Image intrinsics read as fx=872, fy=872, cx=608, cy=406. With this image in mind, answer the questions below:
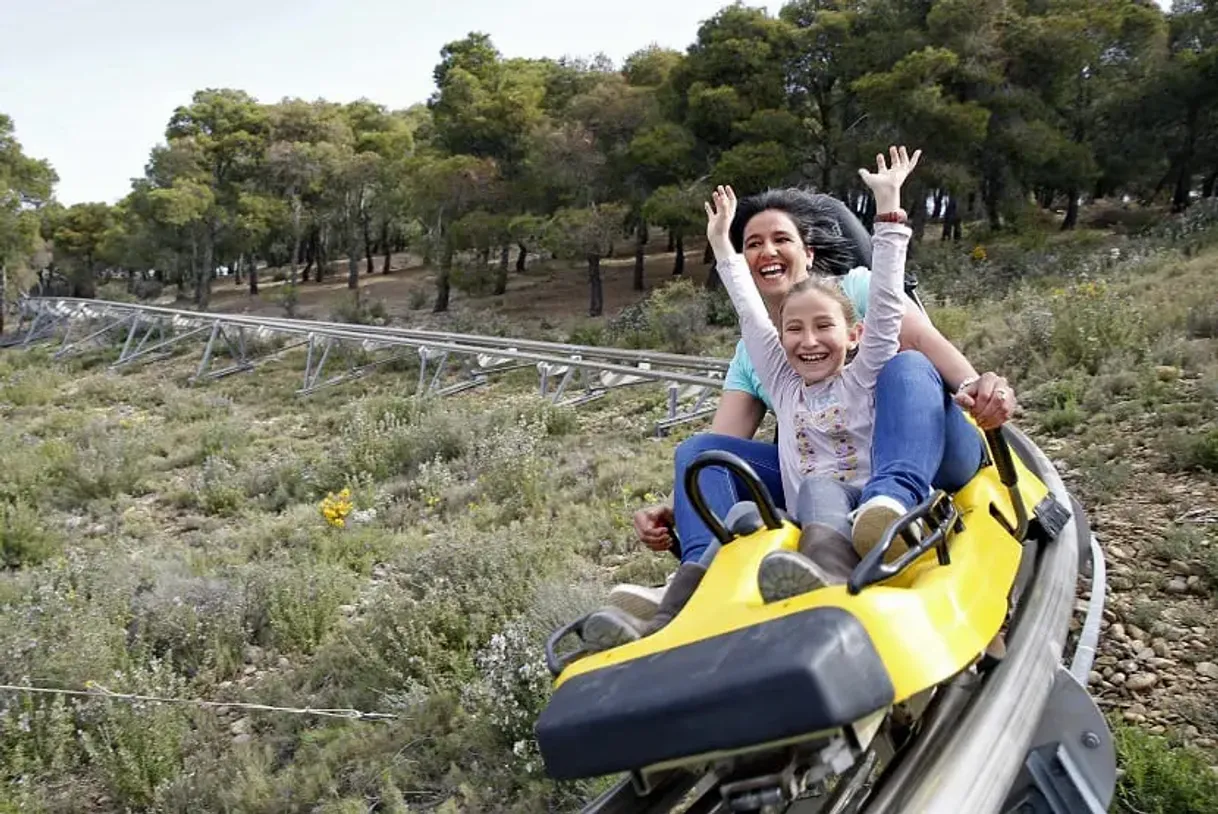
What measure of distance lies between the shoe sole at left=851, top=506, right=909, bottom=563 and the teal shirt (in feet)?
2.76

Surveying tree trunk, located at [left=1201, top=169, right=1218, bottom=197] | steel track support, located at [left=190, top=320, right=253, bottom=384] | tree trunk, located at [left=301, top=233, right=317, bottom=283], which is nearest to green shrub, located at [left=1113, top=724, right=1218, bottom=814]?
steel track support, located at [left=190, top=320, right=253, bottom=384]

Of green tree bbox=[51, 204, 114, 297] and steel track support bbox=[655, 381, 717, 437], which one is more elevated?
green tree bbox=[51, 204, 114, 297]

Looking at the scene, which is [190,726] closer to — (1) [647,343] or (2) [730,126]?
(1) [647,343]

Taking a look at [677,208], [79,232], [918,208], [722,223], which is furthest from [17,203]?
[722,223]

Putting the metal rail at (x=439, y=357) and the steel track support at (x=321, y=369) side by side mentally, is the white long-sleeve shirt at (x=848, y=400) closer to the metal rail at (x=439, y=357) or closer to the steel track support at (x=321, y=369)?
the metal rail at (x=439, y=357)

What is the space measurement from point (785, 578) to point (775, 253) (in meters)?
1.31

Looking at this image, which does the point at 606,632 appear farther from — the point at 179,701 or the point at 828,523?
the point at 179,701

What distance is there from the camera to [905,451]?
196cm

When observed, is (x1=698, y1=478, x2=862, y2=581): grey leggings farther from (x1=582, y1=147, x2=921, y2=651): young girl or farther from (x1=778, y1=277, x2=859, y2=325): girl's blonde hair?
(x1=778, y1=277, x2=859, y2=325): girl's blonde hair

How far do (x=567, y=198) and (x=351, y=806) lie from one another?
16771mm

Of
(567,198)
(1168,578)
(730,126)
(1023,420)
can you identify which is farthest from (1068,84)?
(1168,578)

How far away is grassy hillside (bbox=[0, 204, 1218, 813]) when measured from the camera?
288 cm

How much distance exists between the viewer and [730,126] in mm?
16672

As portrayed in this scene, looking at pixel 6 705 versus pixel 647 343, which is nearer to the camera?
pixel 6 705
